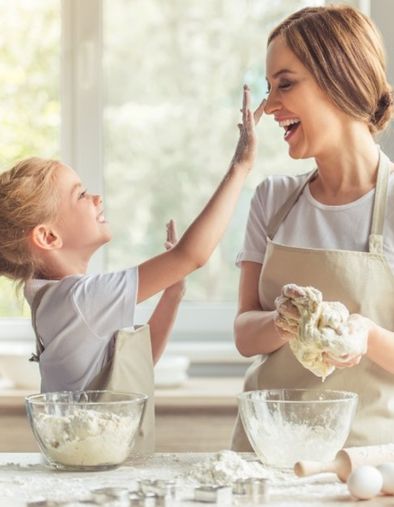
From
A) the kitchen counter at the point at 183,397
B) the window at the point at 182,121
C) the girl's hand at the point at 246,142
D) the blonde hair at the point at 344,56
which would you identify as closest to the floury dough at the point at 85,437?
the girl's hand at the point at 246,142

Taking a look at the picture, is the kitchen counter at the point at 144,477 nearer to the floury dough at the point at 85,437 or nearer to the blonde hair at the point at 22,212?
the floury dough at the point at 85,437

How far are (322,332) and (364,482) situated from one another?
0.25 metres

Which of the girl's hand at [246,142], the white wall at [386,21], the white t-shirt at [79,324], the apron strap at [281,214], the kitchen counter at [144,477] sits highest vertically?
the white wall at [386,21]

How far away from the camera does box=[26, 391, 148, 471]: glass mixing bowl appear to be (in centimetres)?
169

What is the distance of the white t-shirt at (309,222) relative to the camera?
209 centimetres

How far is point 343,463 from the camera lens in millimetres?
1567

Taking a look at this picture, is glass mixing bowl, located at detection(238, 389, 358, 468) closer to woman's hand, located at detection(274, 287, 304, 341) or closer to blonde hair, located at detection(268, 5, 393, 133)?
woman's hand, located at detection(274, 287, 304, 341)

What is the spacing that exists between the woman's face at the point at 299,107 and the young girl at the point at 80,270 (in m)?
0.07

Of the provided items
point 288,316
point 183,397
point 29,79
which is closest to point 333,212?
point 288,316

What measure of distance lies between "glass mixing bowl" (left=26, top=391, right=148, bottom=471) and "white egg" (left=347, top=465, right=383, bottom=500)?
0.40 meters

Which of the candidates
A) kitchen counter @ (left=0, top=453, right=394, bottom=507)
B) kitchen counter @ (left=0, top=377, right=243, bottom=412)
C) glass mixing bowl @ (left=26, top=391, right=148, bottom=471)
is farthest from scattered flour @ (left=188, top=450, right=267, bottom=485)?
kitchen counter @ (left=0, top=377, right=243, bottom=412)

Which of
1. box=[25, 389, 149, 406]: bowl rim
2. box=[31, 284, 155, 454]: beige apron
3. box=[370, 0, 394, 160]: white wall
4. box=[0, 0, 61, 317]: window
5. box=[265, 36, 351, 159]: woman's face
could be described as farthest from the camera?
box=[0, 0, 61, 317]: window

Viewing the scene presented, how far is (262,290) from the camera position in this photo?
2145mm

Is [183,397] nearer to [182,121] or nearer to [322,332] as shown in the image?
[182,121]
